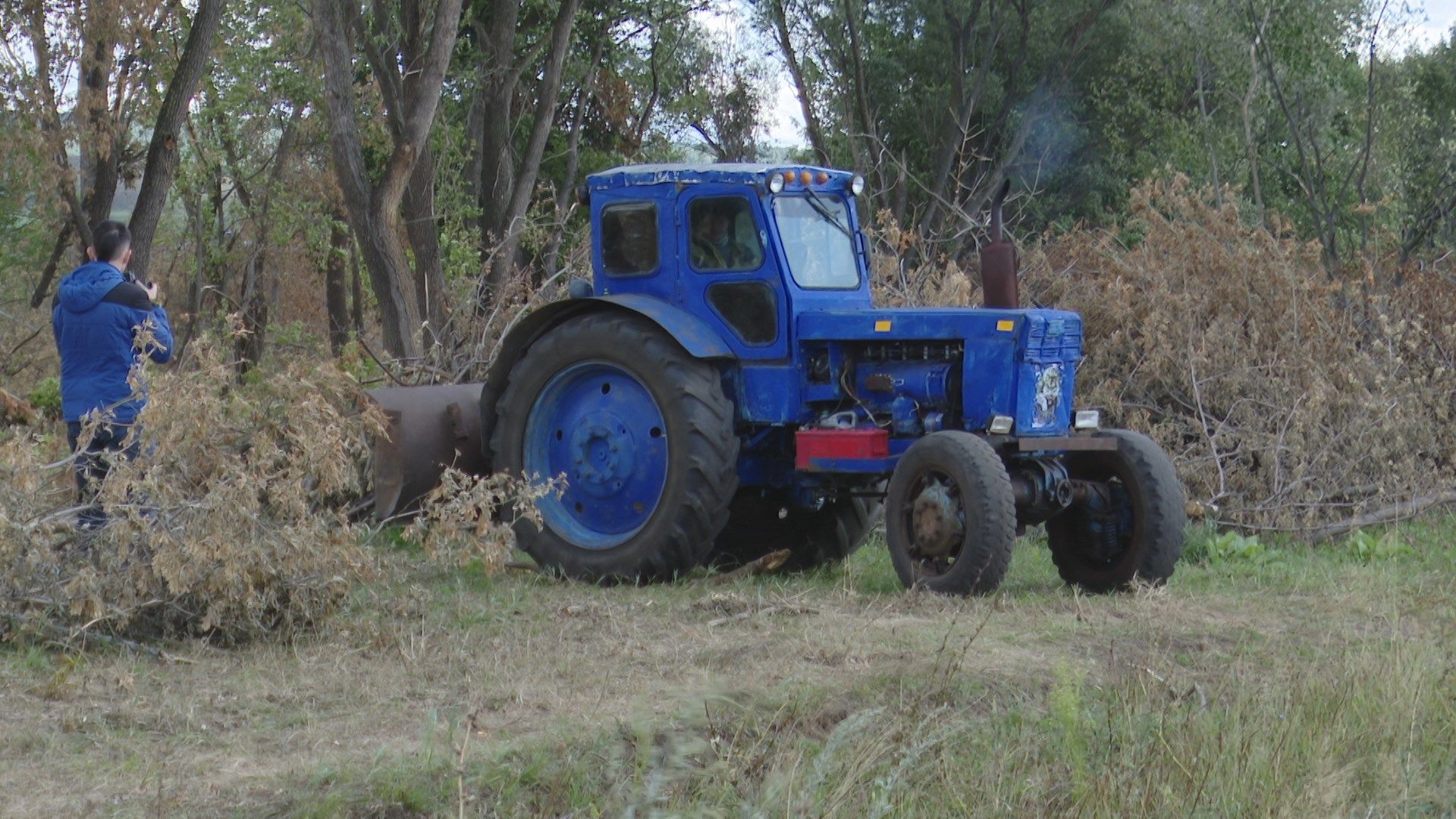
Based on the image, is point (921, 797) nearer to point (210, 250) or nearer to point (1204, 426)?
point (1204, 426)

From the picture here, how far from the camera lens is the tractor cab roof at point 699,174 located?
9.09 meters

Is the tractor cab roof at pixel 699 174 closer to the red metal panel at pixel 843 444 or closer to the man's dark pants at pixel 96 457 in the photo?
the red metal panel at pixel 843 444

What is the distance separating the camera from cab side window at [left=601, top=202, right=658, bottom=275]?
941cm

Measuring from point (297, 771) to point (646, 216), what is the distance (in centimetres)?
485

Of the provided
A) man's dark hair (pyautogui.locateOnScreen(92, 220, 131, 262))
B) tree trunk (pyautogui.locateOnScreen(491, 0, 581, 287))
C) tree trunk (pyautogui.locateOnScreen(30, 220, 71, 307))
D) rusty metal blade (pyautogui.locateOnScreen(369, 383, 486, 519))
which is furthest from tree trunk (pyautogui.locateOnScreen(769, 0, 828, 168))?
man's dark hair (pyautogui.locateOnScreen(92, 220, 131, 262))

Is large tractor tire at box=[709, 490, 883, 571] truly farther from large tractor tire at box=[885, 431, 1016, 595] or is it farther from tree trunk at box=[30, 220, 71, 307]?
tree trunk at box=[30, 220, 71, 307]

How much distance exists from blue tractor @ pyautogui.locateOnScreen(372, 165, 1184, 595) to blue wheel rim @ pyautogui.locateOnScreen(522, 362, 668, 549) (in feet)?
0.04

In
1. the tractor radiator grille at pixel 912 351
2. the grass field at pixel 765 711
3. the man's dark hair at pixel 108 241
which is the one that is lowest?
the grass field at pixel 765 711

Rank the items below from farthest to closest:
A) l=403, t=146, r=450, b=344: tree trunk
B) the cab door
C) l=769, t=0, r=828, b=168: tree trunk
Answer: l=769, t=0, r=828, b=168: tree trunk → l=403, t=146, r=450, b=344: tree trunk → the cab door

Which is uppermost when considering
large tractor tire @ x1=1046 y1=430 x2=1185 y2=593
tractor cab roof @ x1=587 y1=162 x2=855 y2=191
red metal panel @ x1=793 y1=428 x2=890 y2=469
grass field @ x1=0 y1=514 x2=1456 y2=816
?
tractor cab roof @ x1=587 y1=162 x2=855 y2=191

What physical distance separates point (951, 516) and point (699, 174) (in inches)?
95.5

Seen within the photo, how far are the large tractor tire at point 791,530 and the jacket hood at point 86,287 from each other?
3694 millimetres

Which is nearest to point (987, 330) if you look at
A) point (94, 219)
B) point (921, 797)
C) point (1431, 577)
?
point (1431, 577)

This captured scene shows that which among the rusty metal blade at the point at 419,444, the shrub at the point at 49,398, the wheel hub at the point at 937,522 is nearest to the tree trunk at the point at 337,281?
the shrub at the point at 49,398
